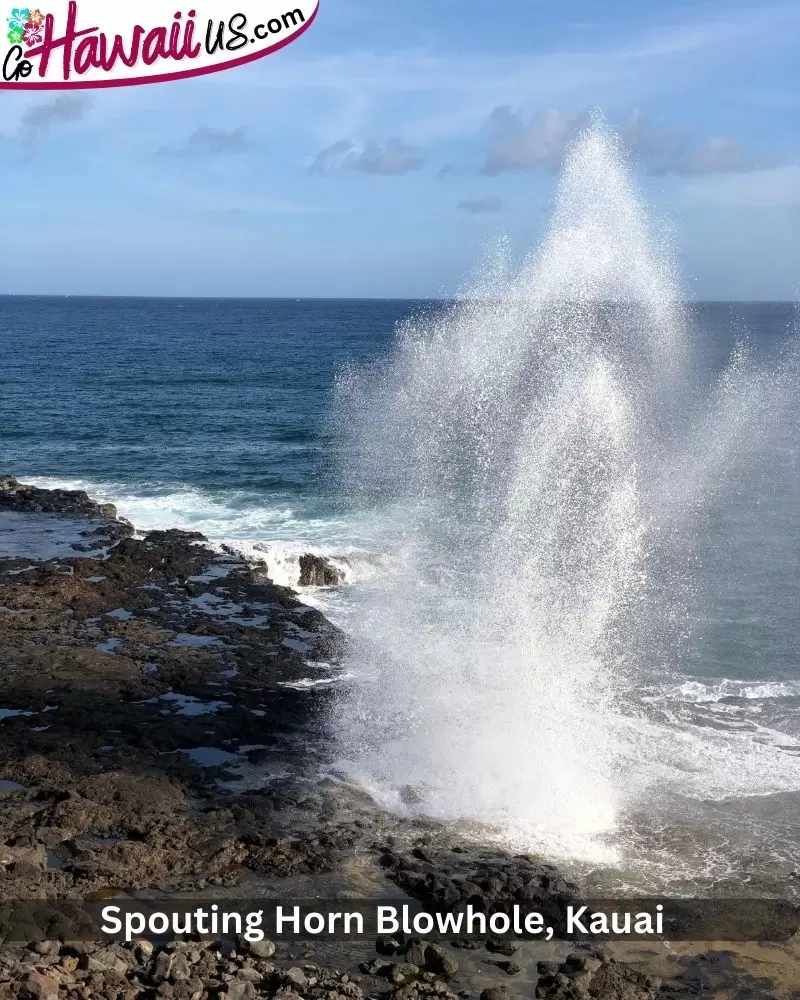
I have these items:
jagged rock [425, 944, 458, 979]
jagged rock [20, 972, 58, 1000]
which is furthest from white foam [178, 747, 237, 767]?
jagged rock [20, 972, 58, 1000]

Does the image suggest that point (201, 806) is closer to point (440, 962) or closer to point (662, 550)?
point (440, 962)

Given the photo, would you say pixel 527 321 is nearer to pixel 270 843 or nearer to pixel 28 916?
pixel 270 843

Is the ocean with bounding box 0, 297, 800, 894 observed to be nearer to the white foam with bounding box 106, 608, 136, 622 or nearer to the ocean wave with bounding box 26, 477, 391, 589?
the ocean wave with bounding box 26, 477, 391, 589

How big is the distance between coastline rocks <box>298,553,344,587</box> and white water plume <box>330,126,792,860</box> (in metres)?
1.56

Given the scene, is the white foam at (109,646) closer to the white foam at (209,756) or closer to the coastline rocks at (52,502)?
the white foam at (209,756)

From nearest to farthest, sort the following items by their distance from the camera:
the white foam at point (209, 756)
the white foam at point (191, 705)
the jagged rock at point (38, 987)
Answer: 1. the jagged rock at point (38, 987)
2. the white foam at point (209, 756)
3. the white foam at point (191, 705)

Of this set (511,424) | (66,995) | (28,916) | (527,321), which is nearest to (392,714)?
(28,916)

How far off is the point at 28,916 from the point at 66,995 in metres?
2.38

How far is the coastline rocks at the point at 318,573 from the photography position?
32.5 metres

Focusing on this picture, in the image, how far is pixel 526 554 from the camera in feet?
106

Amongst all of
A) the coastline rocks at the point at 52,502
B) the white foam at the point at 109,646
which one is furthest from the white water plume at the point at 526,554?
the coastline rocks at the point at 52,502

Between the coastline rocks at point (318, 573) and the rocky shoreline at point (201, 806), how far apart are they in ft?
7.05

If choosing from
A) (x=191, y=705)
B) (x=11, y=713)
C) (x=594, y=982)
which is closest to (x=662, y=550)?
(x=191, y=705)

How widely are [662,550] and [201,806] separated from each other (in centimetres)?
2205
